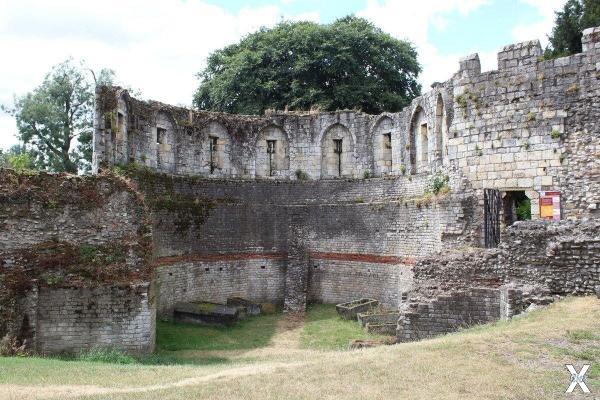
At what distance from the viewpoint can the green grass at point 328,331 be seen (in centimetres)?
1702

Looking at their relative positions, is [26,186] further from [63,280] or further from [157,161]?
[157,161]

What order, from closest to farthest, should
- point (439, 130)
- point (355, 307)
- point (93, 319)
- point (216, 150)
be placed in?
point (93, 319)
point (439, 130)
point (355, 307)
point (216, 150)

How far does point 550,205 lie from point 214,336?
11.2 metres

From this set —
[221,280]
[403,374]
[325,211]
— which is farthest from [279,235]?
[403,374]

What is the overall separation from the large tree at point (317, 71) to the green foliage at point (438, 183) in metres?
13.7

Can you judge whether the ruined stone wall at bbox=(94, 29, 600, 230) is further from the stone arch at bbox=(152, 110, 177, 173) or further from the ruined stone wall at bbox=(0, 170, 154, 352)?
the ruined stone wall at bbox=(0, 170, 154, 352)

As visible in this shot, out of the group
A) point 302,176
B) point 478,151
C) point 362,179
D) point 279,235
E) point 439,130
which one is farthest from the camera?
point 302,176

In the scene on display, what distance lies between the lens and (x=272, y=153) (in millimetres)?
25453

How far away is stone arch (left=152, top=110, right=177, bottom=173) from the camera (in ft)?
75.2

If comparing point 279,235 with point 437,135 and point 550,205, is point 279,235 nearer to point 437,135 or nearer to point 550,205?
point 437,135

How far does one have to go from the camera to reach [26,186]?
15.0 m

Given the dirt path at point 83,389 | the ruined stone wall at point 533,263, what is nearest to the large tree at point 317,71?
the ruined stone wall at point 533,263

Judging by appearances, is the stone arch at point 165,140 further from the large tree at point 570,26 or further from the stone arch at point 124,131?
the large tree at point 570,26

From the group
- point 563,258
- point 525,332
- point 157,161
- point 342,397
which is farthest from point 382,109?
point 342,397
